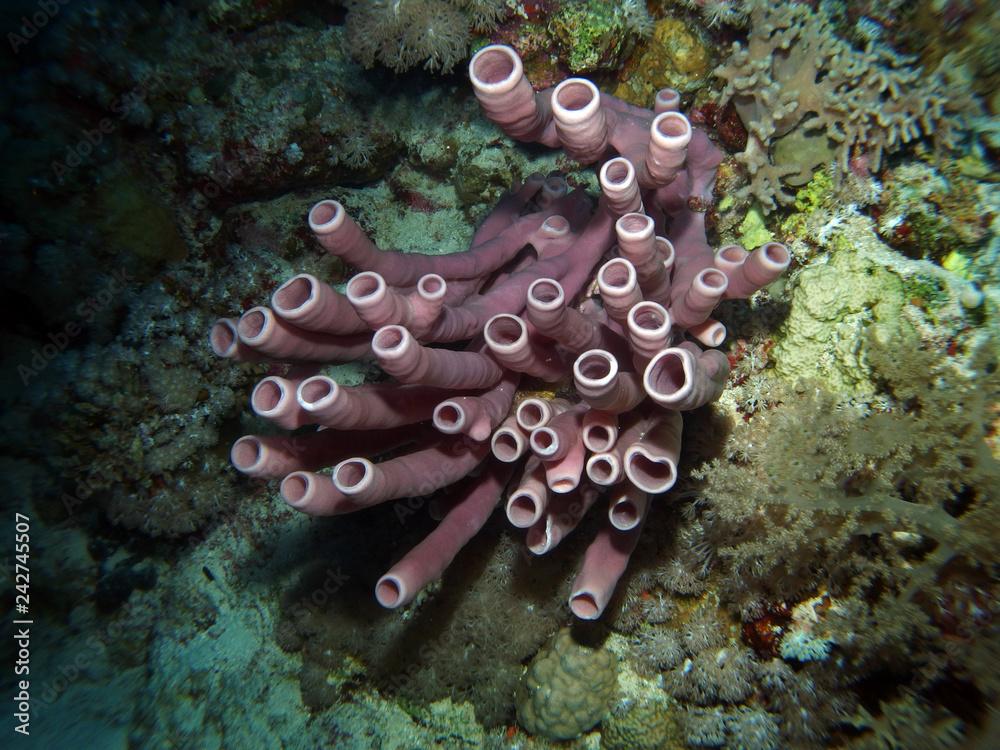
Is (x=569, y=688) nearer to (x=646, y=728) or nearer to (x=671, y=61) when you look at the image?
(x=646, y=728)

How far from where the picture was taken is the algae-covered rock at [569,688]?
12.5ft

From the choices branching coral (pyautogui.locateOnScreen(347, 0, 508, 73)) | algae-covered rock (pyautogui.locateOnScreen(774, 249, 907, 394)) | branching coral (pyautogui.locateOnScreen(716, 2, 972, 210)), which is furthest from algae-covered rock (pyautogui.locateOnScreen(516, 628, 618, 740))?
branching coral (pyautogui.locateOnScreen(347, 0, 508, 73))

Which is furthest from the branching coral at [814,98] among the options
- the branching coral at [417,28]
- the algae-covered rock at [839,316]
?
the branching coral at [417,28]

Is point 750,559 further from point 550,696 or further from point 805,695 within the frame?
point 550,696

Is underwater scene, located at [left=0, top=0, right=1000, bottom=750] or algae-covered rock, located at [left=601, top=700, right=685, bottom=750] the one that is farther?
algae-covered rock, located at [left=601, top=700, right=685, bottom=750]

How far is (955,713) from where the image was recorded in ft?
7.46

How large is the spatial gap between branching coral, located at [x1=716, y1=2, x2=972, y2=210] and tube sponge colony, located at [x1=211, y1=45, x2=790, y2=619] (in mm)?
660

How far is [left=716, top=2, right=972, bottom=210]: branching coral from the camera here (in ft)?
9.83

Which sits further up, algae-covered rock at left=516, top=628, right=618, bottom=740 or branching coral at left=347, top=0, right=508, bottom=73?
branching coral at left=347, top=0, right=508, bottom=73

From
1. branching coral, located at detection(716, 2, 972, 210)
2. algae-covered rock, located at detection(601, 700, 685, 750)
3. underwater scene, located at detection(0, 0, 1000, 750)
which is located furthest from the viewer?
algae-covered rock, located at detection(601, 700, 685, 750)

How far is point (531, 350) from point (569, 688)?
2628 millimetres

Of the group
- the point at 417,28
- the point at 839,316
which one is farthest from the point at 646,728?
the point at 417,28

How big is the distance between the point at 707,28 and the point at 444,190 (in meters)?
2.54

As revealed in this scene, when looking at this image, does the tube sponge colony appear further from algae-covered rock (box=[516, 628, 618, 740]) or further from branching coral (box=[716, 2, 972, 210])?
algae-covered rock (box=[516, 628, 618, 740])
